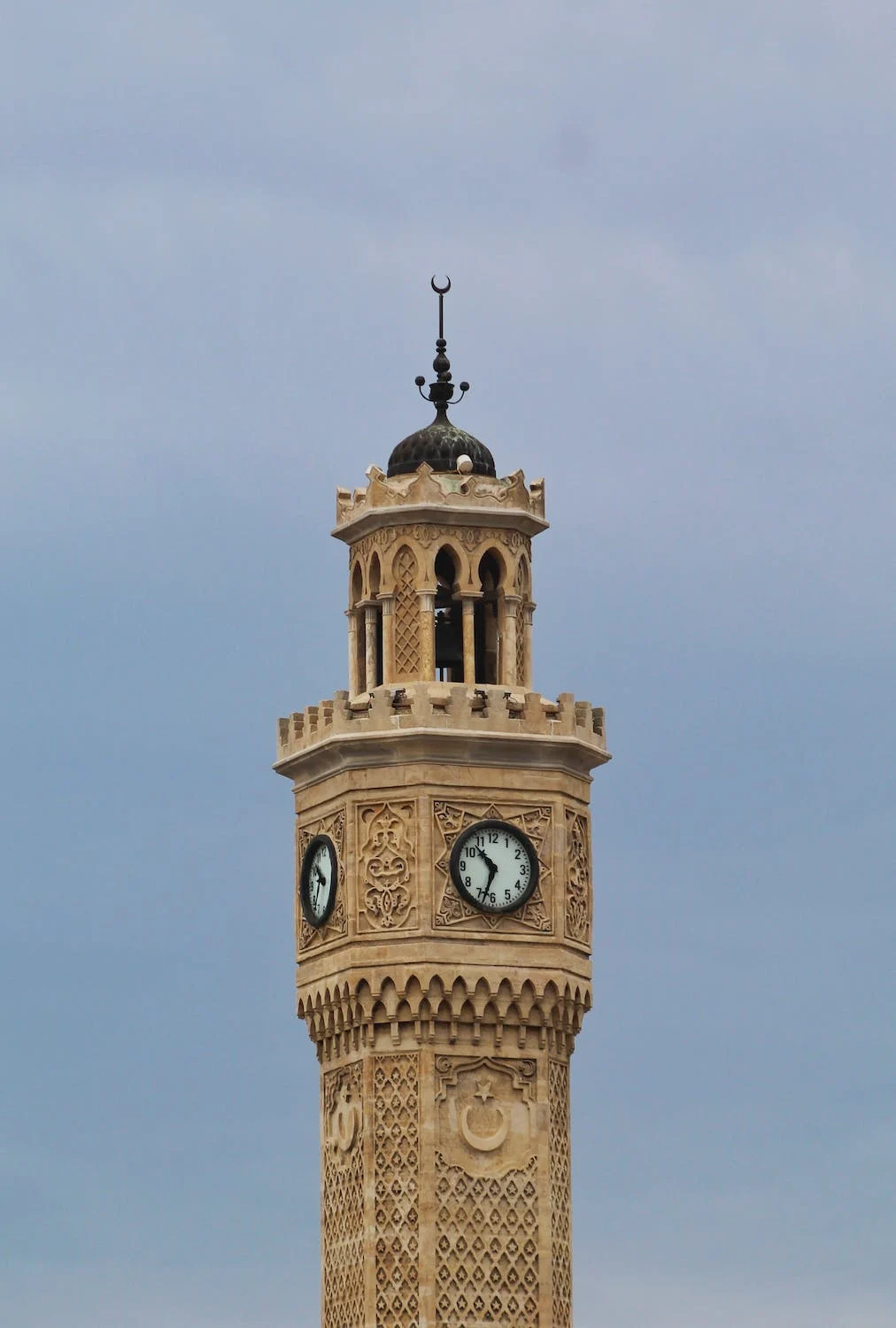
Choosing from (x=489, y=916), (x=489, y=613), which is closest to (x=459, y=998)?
(x=489, y=916)

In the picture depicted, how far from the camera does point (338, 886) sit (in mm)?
78688

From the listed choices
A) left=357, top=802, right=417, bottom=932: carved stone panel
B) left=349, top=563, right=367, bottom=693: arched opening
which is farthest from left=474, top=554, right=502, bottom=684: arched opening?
left=357, top=802, right=417, bottom=932: carved stone panel

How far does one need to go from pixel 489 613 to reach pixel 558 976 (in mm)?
6176

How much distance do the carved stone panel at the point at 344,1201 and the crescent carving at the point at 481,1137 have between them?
5.39ft

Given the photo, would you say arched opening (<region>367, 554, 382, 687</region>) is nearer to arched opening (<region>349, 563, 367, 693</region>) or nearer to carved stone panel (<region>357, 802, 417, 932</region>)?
arched opening (<region>349, 563, 367, 693</region>)

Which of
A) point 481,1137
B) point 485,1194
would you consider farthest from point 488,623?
point 485,1194

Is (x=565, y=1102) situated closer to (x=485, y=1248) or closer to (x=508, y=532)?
(x=485, y=1248)

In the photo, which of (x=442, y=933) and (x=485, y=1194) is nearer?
(x=485, y=1194)

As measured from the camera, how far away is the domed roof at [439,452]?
80125 mm

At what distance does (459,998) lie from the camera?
7762cm

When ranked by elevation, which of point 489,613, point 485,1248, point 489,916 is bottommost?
point 485,1248

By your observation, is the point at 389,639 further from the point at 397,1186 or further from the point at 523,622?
the point at 397,1186

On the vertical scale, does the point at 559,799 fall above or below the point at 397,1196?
above

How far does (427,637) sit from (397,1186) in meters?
8.85
